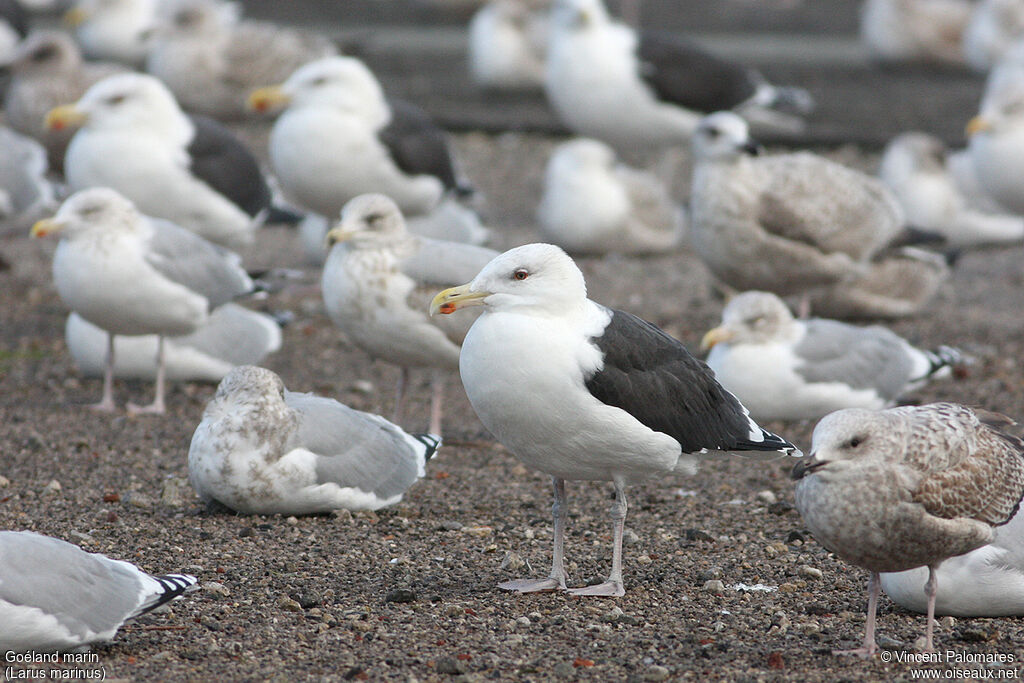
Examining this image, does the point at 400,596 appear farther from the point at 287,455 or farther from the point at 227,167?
the point at 227,167

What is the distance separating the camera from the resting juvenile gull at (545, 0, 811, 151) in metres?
12.2

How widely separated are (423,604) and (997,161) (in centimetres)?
779

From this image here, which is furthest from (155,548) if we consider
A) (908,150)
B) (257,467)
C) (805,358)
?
(908,150)

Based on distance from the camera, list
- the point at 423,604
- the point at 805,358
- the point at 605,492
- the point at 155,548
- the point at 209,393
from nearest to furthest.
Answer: the point at 423,604 < the point at 155,548 < the point at 605,492 < the point at 805,358 < the point at 209,393

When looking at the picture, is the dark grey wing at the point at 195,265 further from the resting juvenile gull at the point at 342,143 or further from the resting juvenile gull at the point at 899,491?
the resting juvenile gull at the point at 899,491

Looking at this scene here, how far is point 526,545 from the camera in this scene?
523cm

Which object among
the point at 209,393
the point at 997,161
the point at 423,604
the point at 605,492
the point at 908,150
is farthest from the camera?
the point at 908,150

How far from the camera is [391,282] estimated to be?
659 centimetres

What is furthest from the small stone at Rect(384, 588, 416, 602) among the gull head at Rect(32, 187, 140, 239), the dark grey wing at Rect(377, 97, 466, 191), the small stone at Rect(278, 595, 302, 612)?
the dark grey wing at Rect(377, 97, 466, 191)

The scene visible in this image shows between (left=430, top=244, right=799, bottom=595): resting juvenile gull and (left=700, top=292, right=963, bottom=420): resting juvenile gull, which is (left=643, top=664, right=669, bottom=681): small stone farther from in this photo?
(left=700, top=292, right=963, bottom=420): resting juvenile gull

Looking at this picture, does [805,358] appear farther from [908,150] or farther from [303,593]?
[908,150]

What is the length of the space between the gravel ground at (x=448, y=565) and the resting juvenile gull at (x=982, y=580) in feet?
0.26

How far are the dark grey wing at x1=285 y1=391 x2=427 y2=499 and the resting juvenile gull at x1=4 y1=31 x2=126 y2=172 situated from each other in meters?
7.39

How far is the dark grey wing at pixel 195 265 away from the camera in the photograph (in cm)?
724
